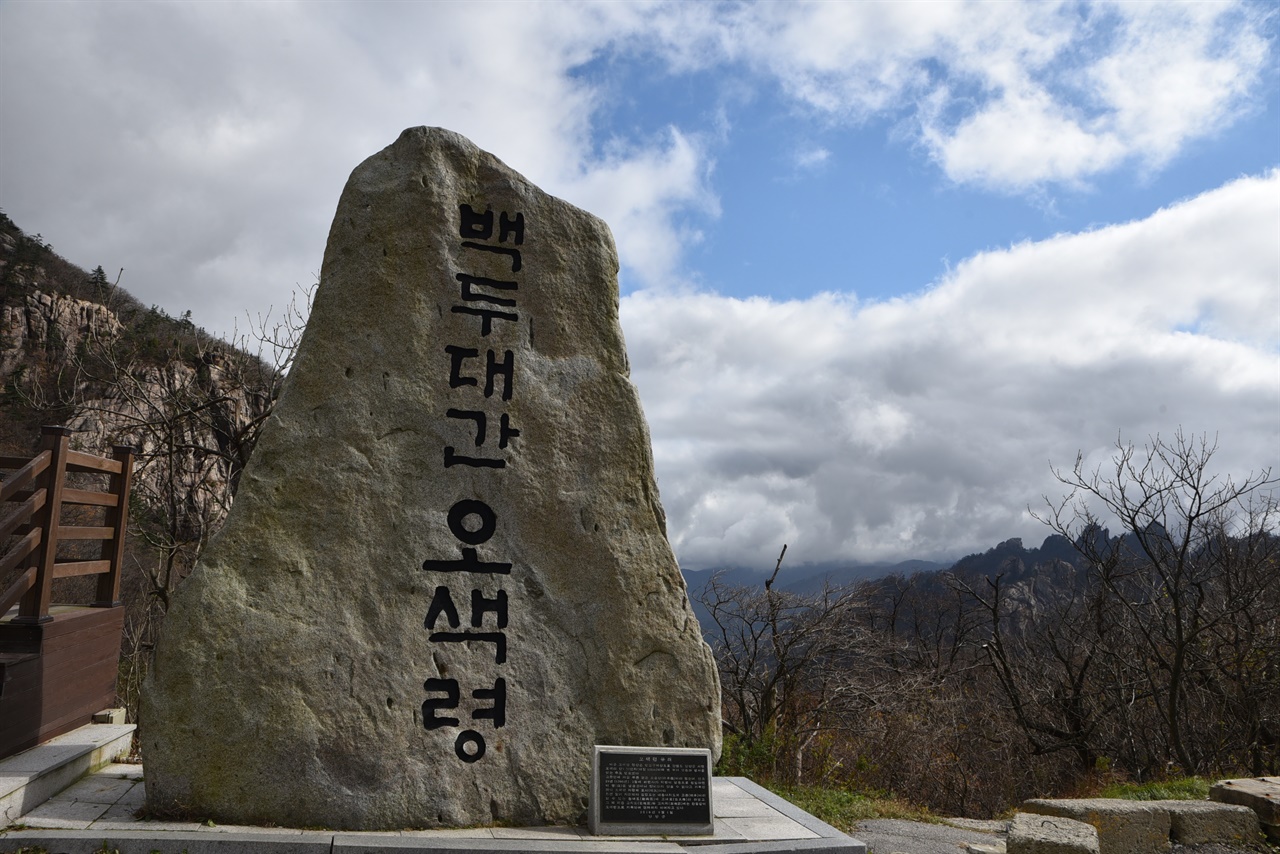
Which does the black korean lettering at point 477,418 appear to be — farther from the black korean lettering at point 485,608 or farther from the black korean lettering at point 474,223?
the black korean lettering at point 474,223

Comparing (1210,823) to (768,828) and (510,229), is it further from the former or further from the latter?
(510,229)

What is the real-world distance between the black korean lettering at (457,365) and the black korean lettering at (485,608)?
125 centimetres

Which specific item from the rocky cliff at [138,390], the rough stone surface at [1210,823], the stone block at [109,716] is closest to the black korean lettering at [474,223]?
the rocky cliff at [138,390]

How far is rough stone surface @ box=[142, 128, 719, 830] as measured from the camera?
171 inches

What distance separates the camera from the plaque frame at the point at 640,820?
453 cm

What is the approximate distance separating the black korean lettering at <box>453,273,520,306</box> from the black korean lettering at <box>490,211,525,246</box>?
0.29 m

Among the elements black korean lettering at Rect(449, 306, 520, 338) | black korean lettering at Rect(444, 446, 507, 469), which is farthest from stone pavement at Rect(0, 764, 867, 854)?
black korean lettering at Rect(449, 306, 520, 338)

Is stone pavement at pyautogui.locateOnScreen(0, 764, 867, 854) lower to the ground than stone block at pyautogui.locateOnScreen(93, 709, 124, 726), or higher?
lower

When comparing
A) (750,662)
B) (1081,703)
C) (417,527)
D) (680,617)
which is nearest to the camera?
(417,527)

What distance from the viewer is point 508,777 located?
4.62 m

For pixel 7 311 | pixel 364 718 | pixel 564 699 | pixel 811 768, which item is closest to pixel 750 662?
pixel 811 768

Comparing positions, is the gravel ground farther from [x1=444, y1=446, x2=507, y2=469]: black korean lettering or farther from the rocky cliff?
the rocky cliff

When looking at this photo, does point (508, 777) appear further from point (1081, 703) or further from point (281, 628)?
point (1081, 703)

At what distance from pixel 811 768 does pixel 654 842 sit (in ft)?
20.3
